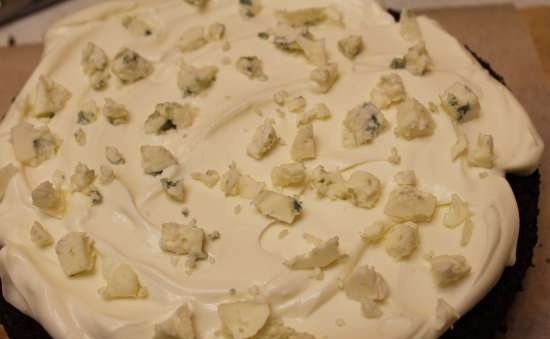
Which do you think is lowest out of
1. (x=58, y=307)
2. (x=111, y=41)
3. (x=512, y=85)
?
(x=512, y=85)

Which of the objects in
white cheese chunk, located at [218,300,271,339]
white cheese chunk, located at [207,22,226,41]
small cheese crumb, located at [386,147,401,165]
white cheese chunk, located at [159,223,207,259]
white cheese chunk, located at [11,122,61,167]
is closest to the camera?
white cheese chunk, located at [218,300,271,339]

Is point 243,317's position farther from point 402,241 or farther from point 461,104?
point 461,104

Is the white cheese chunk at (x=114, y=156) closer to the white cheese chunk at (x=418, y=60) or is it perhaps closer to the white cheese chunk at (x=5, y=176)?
the white cheese chunk at (x=5, y=176)

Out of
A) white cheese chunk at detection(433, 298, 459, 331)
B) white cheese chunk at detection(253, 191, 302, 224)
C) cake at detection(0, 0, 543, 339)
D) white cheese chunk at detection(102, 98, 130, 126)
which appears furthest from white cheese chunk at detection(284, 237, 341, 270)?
white cheese chunk at detection(102, 98, 130, 126)

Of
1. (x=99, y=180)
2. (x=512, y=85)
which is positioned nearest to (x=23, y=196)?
(x=99, y=180)

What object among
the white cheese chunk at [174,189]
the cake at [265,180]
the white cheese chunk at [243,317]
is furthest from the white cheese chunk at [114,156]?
the white cheese chunk at [243,317]

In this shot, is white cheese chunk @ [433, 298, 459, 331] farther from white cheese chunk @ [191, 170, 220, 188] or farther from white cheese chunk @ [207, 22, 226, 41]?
white cheese chunk @ [207, 22, 226, 41]

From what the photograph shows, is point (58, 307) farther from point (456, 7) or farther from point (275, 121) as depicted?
point (456, 7)
